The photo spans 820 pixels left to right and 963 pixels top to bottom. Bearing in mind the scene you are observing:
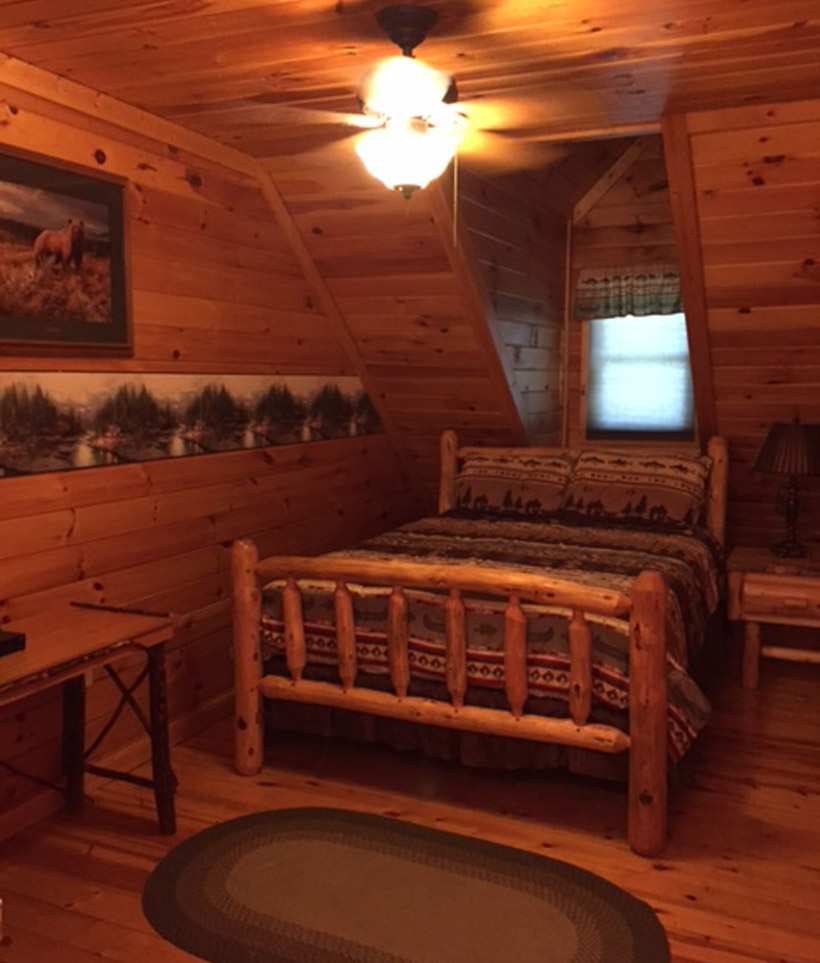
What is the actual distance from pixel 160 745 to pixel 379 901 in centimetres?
74

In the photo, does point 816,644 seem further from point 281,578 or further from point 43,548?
point 43,548

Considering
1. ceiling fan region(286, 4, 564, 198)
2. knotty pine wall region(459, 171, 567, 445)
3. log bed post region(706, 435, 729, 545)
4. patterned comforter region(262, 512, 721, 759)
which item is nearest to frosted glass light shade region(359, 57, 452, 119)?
ceiling fan region(286, 4, 564, 198)

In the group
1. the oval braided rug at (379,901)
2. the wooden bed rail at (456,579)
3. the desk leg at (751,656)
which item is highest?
the wooden bed rail at (456,579)

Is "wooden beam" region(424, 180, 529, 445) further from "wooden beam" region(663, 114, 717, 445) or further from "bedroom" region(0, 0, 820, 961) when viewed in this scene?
"wooden beam" region(663, 114, 717, 445)

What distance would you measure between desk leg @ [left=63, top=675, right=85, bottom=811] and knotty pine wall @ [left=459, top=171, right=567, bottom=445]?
2225 millimetres

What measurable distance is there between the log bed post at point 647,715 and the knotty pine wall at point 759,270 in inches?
57.4

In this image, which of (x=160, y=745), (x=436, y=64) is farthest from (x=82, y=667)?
(x=436, y=64)

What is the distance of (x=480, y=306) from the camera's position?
3.95 m

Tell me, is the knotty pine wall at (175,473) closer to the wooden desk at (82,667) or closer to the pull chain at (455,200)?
the wooden desk at (82,667)

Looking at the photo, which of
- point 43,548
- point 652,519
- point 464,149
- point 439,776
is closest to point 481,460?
point 652,519

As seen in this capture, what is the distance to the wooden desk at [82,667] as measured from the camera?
221 centimetres

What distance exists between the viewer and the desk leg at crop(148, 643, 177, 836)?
259 cm

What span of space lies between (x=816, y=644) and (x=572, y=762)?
2197mm

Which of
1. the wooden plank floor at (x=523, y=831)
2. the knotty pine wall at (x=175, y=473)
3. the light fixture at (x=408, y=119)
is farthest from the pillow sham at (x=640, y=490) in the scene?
the light fixture at (x=408, y=119)
